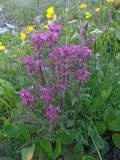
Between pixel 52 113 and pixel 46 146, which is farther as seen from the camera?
pixel 46 146

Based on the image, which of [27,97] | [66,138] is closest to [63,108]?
[66,138]

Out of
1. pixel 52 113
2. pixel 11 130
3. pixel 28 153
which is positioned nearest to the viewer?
pixel 52 113

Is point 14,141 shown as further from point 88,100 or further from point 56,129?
point 88,100

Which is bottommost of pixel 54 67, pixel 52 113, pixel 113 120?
pixel 113 120

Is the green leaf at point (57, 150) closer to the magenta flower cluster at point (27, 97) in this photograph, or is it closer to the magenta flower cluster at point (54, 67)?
the magenta flower cluster at point (54, 67)

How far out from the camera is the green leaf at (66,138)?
2588mm

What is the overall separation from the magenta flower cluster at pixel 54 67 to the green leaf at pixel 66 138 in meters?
0.15

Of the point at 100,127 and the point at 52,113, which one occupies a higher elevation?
the point at 52,113

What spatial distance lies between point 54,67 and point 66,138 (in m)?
0.46

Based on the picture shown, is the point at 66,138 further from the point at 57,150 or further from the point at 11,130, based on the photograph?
the point at 11,130

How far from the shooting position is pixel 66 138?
2.61m

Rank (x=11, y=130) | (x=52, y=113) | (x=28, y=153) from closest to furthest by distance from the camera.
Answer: (x=52, y=113) → (x=28, y=153) → (x=11, y=130)

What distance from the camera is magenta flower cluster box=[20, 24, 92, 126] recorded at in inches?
94.3

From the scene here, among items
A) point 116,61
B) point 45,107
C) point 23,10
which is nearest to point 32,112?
point 45,107
